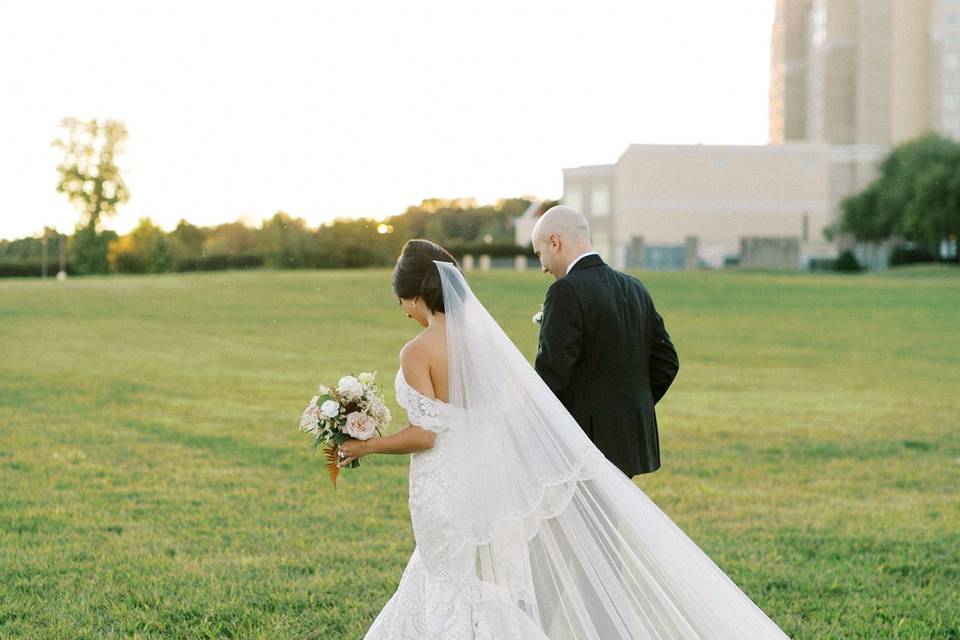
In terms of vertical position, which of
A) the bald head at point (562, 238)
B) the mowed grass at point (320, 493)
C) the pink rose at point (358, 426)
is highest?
the bald head at point (562, 238)

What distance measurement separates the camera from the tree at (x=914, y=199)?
222ft

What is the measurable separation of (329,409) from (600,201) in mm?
74090

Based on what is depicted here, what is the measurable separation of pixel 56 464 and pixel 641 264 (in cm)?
6105

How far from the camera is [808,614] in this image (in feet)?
19.6

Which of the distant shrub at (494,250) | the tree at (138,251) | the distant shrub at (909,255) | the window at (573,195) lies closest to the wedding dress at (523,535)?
the tree at (138,251)

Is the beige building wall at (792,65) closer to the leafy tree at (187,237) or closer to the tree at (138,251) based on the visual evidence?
the tree at (138,251)

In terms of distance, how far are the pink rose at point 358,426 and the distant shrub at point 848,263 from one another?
72.8m

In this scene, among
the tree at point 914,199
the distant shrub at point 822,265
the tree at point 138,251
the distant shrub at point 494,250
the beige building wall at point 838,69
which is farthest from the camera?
the beige building wall at point 838,69

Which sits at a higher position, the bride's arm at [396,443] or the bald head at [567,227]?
the bald head at [567,227]

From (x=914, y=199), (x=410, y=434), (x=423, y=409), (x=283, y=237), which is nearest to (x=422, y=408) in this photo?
(x=423, y=409)

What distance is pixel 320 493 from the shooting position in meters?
9.36

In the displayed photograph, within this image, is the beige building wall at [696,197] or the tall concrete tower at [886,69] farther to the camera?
the tall concrete tower at [886,69]

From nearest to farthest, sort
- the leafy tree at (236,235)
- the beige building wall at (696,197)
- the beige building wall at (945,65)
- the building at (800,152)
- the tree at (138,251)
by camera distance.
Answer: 1. the leafy tree at (236,235)
2. the tree at (138,251)
3. the beige building wall at (696,197)
4. the building at (800,152)
5. the beige building wall at (945,65)

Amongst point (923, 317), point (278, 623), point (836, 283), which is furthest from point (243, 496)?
point (836, 283)
